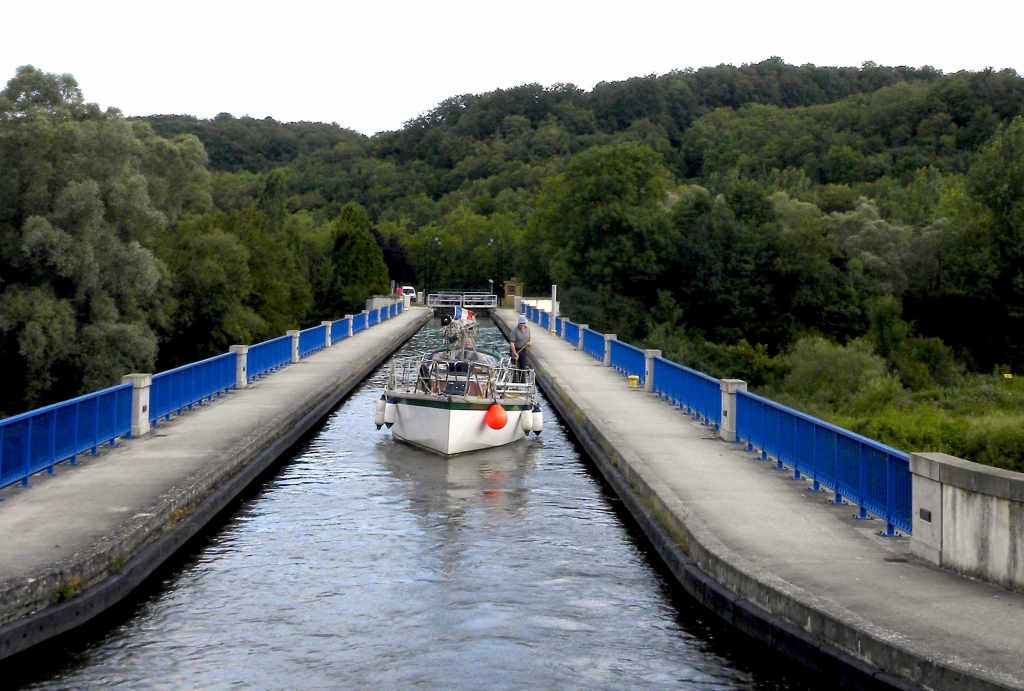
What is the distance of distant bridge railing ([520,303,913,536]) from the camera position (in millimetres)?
12281

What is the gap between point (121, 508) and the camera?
13.5m

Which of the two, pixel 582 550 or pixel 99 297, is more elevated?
pixel 99 297

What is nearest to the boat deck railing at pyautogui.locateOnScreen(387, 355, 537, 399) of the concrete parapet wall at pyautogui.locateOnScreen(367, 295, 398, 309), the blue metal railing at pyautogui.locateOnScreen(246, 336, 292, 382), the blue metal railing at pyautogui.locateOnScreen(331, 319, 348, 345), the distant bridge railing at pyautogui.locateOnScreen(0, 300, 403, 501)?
the distant bridge railing at pyautogui.locateOnScreen(0, 300, 403, 501)

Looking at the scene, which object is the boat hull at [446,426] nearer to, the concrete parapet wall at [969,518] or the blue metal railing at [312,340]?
the concrete parapet wall at [969,518]

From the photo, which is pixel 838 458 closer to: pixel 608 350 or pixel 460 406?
pixel 460 406

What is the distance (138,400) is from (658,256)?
208 ft

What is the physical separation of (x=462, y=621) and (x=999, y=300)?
7139cm

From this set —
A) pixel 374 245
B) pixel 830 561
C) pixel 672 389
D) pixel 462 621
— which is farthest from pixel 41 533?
pixel 374 245

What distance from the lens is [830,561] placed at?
37.2 ft

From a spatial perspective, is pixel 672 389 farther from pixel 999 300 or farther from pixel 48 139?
pixel 999 300

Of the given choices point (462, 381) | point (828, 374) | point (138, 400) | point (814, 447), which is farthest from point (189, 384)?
point (828, 374)

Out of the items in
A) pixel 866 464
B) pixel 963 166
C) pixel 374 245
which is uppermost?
pixel 963 166

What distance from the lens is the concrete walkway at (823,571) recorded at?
849 cm

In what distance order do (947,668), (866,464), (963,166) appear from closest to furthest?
1. (947,668)
2. (866,464)
3. (963,166)
